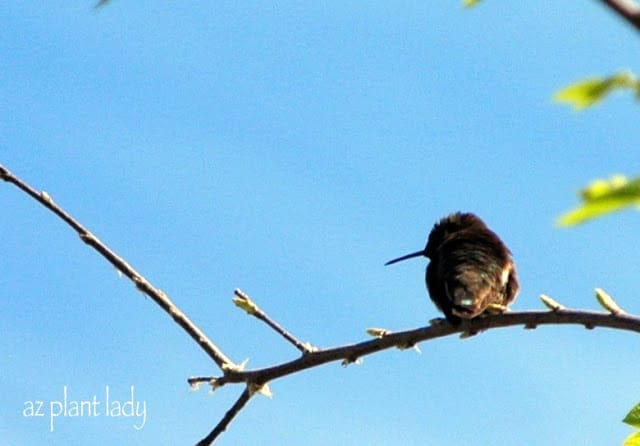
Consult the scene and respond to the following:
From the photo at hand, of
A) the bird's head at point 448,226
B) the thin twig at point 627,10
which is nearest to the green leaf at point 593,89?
the thin twig at point 627,10

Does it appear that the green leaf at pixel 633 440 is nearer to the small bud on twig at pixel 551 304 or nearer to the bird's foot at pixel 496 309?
the small bud on twig at pixel 551 304

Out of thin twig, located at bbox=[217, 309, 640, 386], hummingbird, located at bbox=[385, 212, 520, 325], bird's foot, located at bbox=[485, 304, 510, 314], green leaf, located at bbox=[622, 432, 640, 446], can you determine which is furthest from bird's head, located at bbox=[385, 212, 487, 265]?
green leaf, located at bbox=[622, 432, 640, 446]

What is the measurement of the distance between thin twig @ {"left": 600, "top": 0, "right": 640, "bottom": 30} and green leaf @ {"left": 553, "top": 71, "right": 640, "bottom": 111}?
75 millimetres

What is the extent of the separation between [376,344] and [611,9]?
293 centimetres

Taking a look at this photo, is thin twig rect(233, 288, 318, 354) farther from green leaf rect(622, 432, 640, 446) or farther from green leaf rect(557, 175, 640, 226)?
green leaf rect(557, 175, 640, 226)

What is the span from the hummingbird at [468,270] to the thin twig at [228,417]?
325 cm

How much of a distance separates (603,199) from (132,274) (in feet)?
7.61

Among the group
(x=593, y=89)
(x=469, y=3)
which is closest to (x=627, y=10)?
(x=593, y=89)

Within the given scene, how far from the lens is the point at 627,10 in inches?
38.3

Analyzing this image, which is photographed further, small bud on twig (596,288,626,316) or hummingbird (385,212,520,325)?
hummingbird (385,212,520,325)

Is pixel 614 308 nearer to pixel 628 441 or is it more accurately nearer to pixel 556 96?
pixel 628 441

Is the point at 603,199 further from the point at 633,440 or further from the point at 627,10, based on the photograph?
the point at 633,440

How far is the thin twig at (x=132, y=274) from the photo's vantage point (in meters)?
2.88

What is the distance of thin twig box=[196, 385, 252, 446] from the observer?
132 inches
